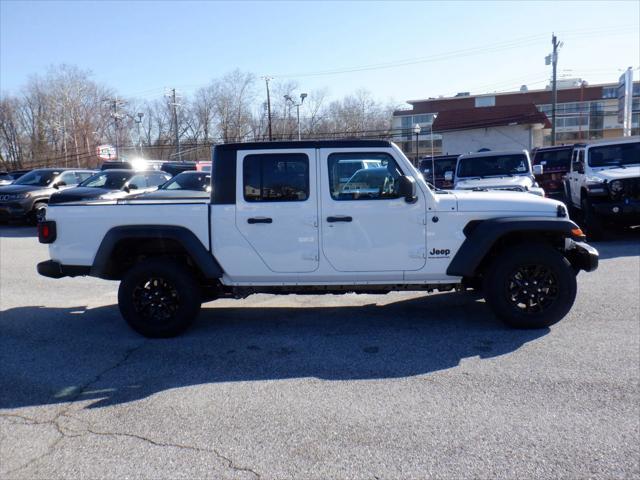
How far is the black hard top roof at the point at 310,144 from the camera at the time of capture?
562cm

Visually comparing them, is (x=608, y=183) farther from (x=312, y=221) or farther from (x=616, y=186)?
(x=312, y=221)

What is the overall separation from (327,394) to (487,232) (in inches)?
91.4

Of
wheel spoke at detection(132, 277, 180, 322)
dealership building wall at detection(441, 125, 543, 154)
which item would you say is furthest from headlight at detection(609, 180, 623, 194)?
dealership building wall at detection(441, 125, 543, 154)

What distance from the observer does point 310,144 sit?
568 cm

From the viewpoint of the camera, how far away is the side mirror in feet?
17.8

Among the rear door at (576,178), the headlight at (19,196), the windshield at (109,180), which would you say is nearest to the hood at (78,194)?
the windshield at (109,180)

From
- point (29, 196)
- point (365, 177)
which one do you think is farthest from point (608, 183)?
point (29, 196)

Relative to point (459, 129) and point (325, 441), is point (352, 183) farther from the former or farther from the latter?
point (459, 129)

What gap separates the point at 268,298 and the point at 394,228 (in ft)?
8.44

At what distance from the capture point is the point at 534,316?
562cm

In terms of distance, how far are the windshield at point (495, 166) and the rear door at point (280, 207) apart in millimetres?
8775

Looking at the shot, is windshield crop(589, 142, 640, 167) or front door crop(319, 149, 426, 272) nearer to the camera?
front door crop(319, 149, 426, 272)

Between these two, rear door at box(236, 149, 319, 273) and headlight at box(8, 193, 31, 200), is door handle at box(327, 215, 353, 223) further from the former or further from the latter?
headlight at box(8, 193, 31, 200)

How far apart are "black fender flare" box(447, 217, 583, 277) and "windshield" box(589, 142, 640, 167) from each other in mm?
7847
